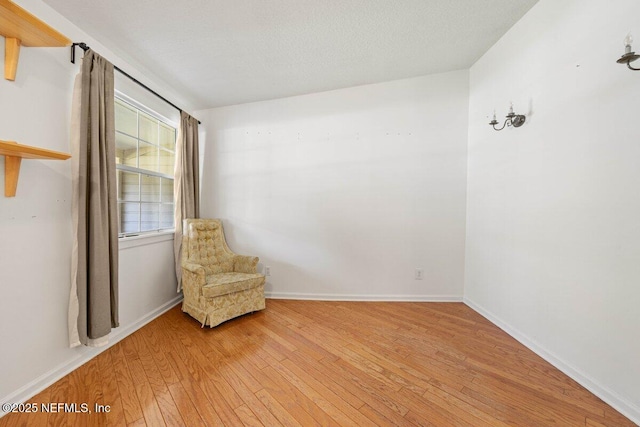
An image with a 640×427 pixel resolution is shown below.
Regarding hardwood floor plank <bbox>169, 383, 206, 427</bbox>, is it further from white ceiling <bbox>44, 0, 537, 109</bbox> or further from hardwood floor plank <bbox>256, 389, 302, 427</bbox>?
white ceiling <bbox>44, 0, 537, 109</bbox>

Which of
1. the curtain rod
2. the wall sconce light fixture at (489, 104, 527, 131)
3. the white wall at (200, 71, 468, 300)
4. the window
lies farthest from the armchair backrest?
the wall sconce light fixture at (489, 104, 527, 131)

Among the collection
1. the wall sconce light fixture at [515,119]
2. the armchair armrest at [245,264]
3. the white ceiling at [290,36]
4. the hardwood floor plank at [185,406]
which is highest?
the white ceiling at [290,36]

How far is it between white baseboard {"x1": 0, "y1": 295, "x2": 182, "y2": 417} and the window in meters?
0.88

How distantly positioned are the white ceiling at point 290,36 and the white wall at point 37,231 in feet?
1.38

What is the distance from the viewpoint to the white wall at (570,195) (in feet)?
4.32

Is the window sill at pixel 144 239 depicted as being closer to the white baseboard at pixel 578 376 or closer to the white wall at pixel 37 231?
the white wall at pixel 37 231

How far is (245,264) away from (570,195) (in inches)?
118

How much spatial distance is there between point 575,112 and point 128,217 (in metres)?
3.89

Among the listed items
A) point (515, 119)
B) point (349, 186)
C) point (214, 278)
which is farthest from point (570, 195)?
point (214, 278)

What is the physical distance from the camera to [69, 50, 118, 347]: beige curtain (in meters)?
1.68

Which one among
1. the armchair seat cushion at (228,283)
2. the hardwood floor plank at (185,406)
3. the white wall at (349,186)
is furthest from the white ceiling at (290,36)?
the hardwood floor plank at (185,406)

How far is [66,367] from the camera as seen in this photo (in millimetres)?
1646

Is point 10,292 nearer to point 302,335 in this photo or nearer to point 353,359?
point 302,335

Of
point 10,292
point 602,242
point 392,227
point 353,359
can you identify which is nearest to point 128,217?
point 10,292
